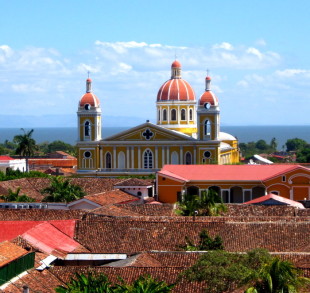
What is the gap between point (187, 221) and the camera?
36.6m

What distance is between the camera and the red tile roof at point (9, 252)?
26031 millimetres

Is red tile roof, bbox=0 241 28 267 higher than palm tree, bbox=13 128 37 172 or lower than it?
lower

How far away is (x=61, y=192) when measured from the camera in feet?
173

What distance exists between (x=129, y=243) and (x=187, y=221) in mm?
2703

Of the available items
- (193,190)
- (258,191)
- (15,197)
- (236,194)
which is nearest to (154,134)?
(236,194)

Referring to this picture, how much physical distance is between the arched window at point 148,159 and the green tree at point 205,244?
3966cm

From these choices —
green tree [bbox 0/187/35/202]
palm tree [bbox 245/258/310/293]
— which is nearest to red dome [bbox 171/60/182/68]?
green tree [bbox 0/187/35/202]

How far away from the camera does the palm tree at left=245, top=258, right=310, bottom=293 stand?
23.4m

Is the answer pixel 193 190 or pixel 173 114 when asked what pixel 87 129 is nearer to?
pixel 173 114

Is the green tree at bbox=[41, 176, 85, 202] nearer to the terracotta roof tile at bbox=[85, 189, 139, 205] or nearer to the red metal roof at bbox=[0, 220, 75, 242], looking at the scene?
the terracotta roof tile at bbox=[85, 189, 139, 205]

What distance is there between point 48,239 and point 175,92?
1771 inches

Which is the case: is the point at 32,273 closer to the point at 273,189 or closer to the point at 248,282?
the point at 248,282

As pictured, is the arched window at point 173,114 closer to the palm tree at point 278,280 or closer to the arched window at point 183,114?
the arched window at point 183,114

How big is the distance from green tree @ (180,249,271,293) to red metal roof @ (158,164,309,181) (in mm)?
30727
